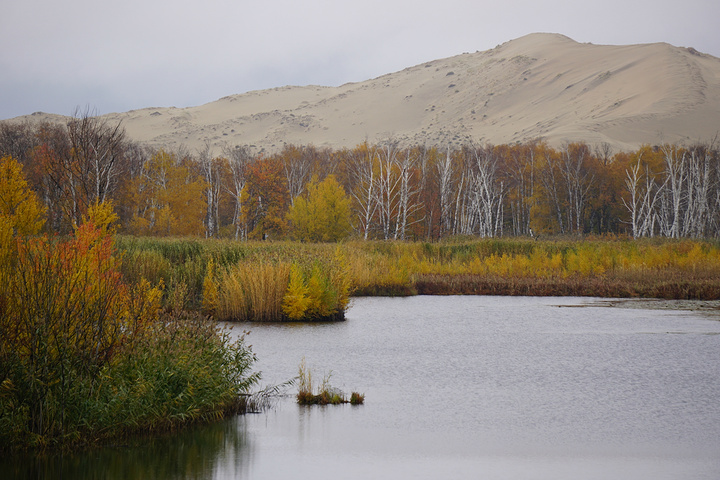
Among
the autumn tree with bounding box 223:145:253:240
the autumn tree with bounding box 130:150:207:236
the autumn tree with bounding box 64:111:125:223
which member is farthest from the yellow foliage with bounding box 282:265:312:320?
the autumn tree with bounding box 223:145:253:240

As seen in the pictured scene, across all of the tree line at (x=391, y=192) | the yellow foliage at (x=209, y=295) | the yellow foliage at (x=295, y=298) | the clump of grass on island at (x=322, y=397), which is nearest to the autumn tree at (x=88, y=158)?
the tree line at (x=391, y=192)

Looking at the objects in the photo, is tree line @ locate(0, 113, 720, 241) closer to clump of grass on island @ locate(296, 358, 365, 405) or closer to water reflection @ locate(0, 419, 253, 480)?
clump of grass on island @ locate(296, 358, 365, 405)

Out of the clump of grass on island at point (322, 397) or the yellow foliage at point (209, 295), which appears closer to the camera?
the clump of grass on island at point (322, 397)

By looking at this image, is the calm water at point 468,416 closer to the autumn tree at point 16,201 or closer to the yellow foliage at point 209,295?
the yellow foliage at point 209,295

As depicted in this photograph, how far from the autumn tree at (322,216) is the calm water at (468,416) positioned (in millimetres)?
39919

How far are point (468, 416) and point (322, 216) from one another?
48175 mm

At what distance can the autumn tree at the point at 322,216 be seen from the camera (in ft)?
190

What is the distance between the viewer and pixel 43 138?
237 ft

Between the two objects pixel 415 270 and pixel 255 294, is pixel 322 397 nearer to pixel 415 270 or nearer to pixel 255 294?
pixel 255 294

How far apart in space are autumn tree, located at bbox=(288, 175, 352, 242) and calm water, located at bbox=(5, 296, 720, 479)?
131 ft

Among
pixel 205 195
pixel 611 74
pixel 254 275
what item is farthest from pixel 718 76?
pixel 254 275

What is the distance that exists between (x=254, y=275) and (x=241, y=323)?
4.36ft

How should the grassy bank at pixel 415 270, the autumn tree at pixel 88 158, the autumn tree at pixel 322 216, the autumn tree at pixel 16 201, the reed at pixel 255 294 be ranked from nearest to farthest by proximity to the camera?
the reed at pixel 255 294 < the grassy bank at pixel 415 270 < the autumn tree at pixel 16 201 < the autumn tree at pixel 88 158 < the autumn tree at pixel 322 216

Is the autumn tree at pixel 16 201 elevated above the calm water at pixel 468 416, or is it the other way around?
the autumn tree at pixel 16 201
